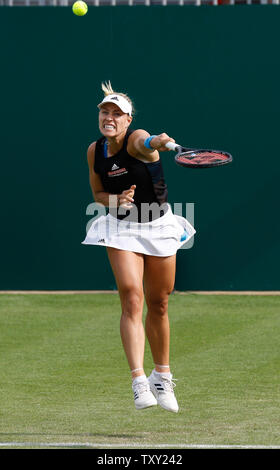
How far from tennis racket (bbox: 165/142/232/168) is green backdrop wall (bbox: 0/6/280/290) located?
18.4 ft

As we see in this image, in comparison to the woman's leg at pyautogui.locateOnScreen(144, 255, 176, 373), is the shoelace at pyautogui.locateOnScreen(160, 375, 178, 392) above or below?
below

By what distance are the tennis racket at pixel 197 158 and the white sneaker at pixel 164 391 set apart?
1.43 m

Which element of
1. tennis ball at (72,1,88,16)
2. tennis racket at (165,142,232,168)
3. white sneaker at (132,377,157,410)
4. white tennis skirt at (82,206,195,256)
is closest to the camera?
tennis racket at (165,142,232,168)

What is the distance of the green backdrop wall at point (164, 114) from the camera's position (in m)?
12.1

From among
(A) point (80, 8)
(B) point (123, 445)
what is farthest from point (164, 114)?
(B) point (123, 445)

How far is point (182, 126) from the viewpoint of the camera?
12102 mm

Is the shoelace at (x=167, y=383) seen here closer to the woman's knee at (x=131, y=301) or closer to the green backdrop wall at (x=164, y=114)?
the woman's knee at (x=131, y=301)

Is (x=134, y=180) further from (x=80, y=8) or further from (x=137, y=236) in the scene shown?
(x=80, y=8)

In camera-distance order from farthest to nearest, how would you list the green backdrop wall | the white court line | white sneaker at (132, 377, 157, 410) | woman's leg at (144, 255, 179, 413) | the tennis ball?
1. the green backdrop wall
2. the tennis ball
3. woman's leg at (144, 255, 179, 413)
4. white sneaker at (132, 377, 157, 410)
5. the white court line

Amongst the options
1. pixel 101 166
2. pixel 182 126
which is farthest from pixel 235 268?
pixel 101 166

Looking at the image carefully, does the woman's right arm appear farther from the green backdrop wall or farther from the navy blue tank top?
the green backdrop wall

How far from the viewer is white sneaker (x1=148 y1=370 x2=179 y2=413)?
21.3 ft

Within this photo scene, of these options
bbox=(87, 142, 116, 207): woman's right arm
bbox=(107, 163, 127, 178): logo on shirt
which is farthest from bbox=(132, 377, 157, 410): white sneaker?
bbox=(107, 163, 127, 178): logo on shirt
